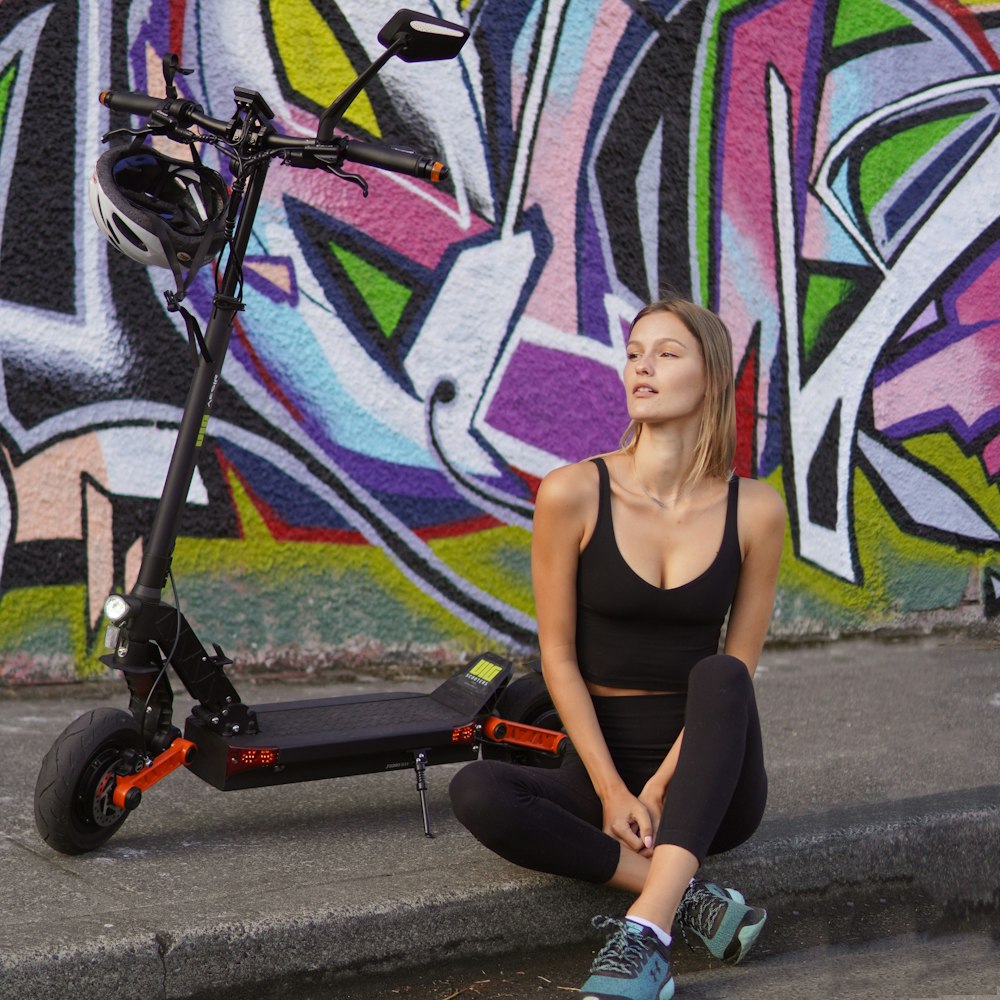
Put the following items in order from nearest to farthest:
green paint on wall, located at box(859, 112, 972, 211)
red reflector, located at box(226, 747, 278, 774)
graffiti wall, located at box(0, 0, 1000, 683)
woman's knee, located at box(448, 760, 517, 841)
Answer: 1. woman's knee, located at box(448, 760, 517, 841)
2. red reflector, located at box(226, 747, 278, 774)
3. graffiti wall, located at box(0, 0, 1000, 683)
4. green paint on wall, located at box(859, 112, 972, 211)

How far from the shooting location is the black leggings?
→ 9.56 ft

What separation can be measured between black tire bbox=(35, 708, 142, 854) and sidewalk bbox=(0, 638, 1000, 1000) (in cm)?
8

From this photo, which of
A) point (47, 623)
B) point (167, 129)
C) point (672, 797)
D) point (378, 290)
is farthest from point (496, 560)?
point (672, 797)

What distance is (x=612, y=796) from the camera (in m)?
3.09

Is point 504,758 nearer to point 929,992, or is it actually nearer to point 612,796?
point 612,796

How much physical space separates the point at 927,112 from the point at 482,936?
4.77m

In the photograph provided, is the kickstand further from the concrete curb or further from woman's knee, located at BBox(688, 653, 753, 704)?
woman's knee, located at BBox(688, 653, 753, 704)

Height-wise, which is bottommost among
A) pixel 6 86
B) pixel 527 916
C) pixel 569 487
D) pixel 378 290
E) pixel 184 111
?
pixel 527 916

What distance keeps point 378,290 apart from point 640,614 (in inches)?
105

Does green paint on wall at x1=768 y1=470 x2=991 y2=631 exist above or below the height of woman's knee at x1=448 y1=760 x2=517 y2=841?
below

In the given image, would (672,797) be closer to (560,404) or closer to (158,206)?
(158,206)

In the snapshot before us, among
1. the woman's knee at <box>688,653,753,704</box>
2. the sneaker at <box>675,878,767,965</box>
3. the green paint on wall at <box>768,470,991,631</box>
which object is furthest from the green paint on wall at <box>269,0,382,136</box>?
the sneaker at <box>675,878,767,965</box>

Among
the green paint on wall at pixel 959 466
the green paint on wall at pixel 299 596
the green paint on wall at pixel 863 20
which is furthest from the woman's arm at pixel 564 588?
the green paint on wall at pixel 863 20

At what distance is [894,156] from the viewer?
21.1 ft
